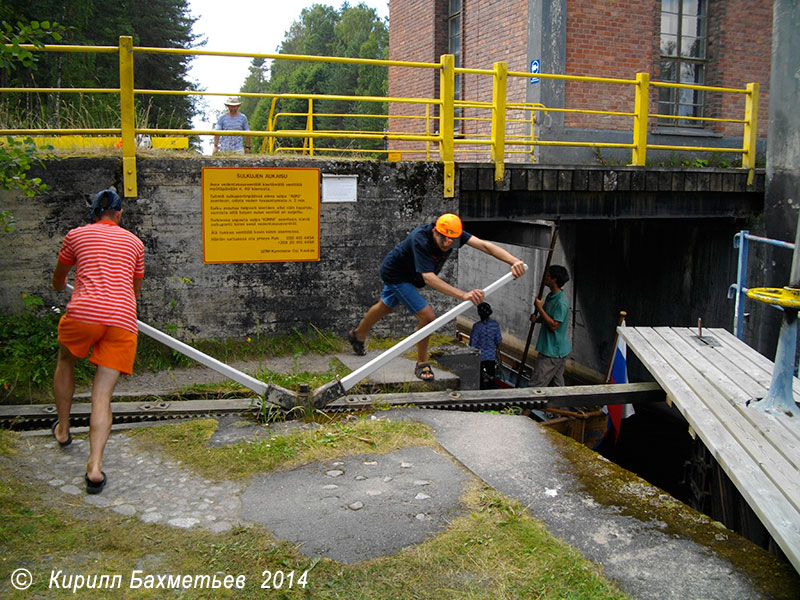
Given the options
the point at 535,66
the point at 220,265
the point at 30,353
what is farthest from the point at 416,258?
the point at 535,66

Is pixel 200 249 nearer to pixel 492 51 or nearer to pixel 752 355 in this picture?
pixel 752 355

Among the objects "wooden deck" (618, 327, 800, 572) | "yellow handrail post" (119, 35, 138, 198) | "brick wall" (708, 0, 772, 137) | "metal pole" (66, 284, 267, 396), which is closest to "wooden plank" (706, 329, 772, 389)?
"wooden deck" (618, 327, 800, 572)

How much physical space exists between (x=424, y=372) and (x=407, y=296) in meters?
0.71

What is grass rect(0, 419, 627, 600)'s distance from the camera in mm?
3133

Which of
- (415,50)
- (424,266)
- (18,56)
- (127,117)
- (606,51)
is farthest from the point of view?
(415,50)

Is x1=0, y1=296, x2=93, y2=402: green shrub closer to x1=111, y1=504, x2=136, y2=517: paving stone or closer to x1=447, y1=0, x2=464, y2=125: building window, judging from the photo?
x1=111, y1=504, x2=136, y2=517: paving stone

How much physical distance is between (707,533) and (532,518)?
892 mm

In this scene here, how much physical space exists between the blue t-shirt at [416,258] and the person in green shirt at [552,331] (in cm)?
241

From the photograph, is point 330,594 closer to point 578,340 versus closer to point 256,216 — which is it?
point 256,216

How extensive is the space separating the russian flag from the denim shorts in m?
2.56

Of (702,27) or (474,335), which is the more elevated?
(702,27)

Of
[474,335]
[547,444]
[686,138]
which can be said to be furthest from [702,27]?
[547,444]

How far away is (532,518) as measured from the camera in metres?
3.84

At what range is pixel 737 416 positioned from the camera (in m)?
4.80
